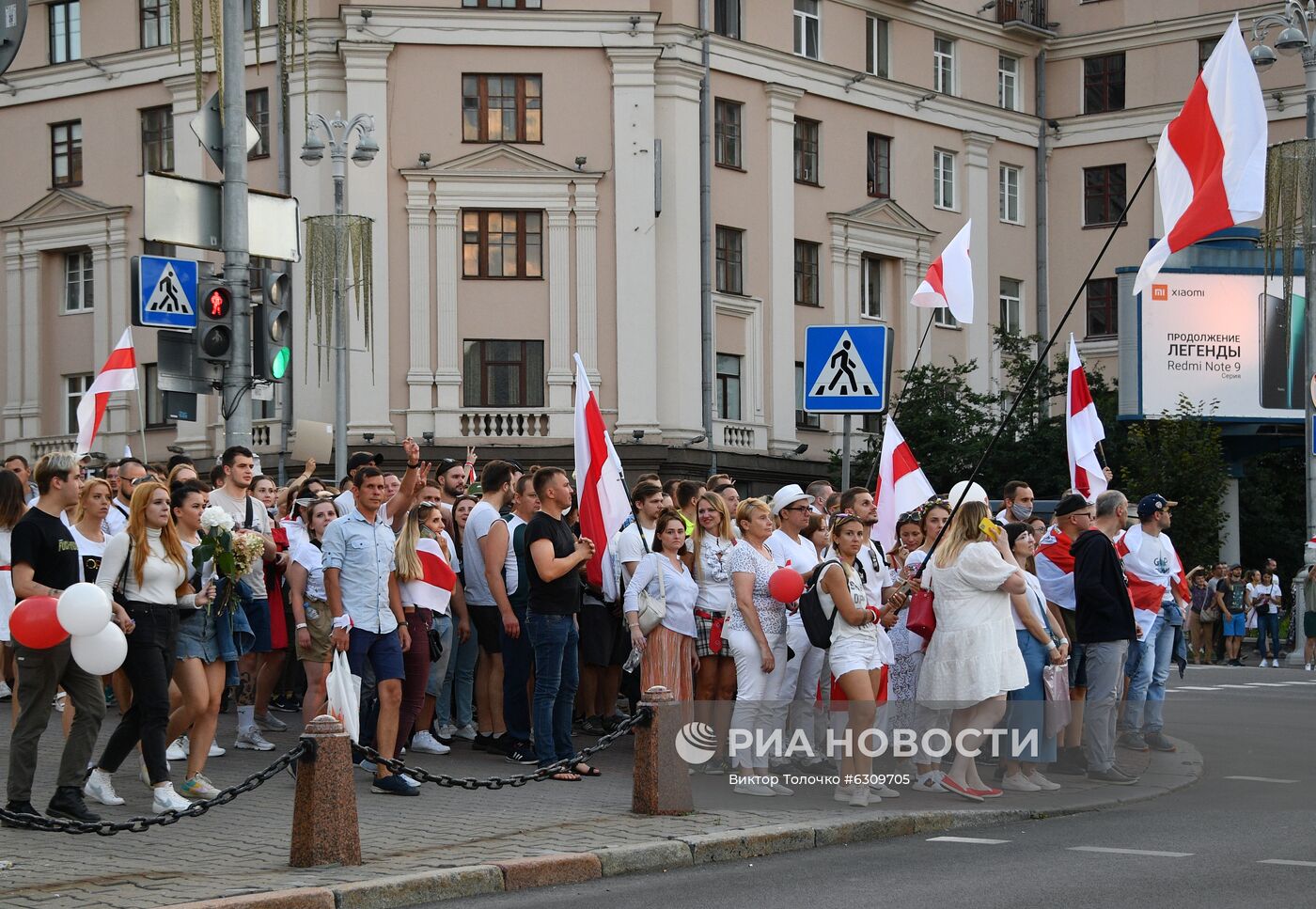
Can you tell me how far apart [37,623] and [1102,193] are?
1753 inches

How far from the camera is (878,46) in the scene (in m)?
47.1

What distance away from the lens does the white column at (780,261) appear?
144 ft

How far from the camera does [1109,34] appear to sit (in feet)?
164

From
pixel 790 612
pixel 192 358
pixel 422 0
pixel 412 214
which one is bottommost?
pixel 790 612

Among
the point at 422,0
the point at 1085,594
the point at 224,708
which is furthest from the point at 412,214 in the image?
the point at 1085,594

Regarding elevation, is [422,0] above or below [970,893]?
above

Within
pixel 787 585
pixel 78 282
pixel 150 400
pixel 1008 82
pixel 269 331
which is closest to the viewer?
pixel 787 585

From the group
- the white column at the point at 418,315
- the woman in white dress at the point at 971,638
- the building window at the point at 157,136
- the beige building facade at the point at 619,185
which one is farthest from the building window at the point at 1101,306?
the woman in white dress at the point at 971,638

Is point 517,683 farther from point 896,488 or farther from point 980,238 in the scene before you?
point 980,238

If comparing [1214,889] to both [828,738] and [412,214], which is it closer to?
[828,738]

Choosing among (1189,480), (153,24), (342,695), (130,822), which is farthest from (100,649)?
(153,24)

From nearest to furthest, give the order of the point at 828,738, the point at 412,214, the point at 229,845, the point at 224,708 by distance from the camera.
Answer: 1. the point at 229,845
2. the point at 828,738
3. the point at 224,708
4. the point at 412,214

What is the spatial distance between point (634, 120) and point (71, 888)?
34.2m

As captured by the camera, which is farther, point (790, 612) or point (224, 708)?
point (224, 708)
